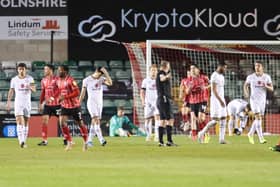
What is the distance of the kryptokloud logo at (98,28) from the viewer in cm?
3550

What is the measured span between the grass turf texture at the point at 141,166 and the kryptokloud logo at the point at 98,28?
44.2 ft

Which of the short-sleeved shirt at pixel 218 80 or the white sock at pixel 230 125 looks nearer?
the short-sleeved shirt at pixel 218 80

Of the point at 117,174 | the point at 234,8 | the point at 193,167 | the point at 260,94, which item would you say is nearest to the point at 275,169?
the point at 193,167

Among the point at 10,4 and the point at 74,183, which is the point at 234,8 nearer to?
the point at 10,4

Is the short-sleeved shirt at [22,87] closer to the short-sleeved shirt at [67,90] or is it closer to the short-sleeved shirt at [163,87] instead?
the short-sleeved shirt at [67,90]

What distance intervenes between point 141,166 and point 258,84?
9.61 meters

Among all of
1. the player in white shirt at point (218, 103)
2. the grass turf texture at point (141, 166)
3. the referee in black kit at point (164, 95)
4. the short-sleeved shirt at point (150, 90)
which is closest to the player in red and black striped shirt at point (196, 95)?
the player in white shirt at point (218, 103)

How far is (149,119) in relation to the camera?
2723 centimetres

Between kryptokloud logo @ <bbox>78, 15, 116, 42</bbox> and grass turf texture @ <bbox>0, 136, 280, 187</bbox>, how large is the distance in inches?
530

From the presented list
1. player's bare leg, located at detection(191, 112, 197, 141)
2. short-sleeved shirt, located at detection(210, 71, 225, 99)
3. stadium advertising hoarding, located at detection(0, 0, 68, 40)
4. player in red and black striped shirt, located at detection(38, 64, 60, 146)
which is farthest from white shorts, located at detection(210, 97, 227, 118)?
stadium advertising hoarding, located at detection(0, 0, 68, 40)

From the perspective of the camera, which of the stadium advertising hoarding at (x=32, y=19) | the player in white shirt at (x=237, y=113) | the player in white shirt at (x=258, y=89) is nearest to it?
the player in white shirt at (x=258, y=89)

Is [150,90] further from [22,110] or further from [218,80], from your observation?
[22,110]

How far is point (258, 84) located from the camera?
24891mm

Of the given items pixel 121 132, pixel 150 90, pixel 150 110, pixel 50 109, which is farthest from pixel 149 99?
pixel 121 132
